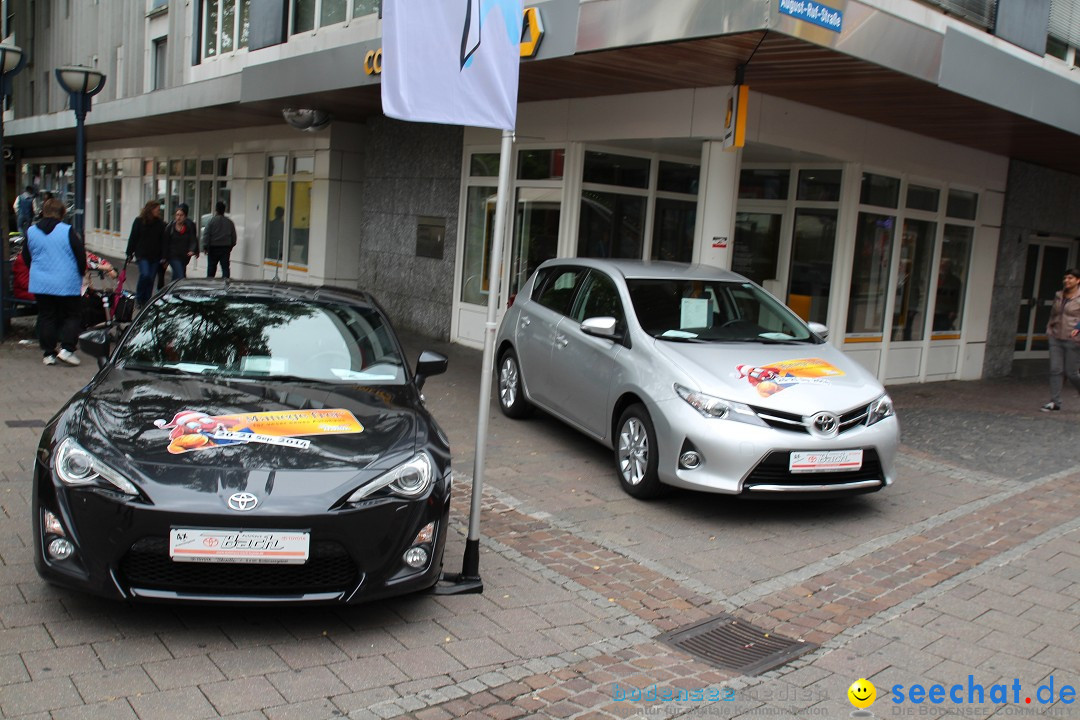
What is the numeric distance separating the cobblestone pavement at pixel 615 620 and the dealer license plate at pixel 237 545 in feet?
1.46

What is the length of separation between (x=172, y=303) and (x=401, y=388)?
1494 millimetres

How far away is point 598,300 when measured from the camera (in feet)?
25.9

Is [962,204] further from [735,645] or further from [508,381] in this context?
[735,645]

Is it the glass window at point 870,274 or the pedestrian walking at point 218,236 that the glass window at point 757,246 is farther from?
the pedestrian walking at point 218,236

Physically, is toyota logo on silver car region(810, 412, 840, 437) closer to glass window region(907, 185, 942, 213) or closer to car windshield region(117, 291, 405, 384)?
car windshield region(117, 291, 405, 384)

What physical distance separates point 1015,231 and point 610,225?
22.3ft

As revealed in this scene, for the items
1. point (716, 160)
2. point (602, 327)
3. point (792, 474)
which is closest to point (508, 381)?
point (602, 327)

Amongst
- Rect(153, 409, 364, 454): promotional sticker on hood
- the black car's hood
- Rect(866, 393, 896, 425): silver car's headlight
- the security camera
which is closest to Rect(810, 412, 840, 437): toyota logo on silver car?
Rect(866, 393, 896, 425): silver car's headlight

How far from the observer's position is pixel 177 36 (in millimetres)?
22078

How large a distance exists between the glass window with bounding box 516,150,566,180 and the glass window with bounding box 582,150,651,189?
0.37 m

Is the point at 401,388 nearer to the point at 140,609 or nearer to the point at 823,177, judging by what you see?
the point at 140,609

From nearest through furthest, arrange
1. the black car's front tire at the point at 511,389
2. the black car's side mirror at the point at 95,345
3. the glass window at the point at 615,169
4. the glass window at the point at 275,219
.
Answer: the black car's side mirror at the point at 95,345 → the black car's front tire at the point at 511,389 → the glass window at the point at 615,169 → the glass window at the point at 275,219

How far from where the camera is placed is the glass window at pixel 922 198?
512 inches

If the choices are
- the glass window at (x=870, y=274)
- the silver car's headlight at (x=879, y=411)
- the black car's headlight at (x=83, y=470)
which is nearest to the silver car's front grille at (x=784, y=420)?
the silver car's headlight at (x=879, y=411)
